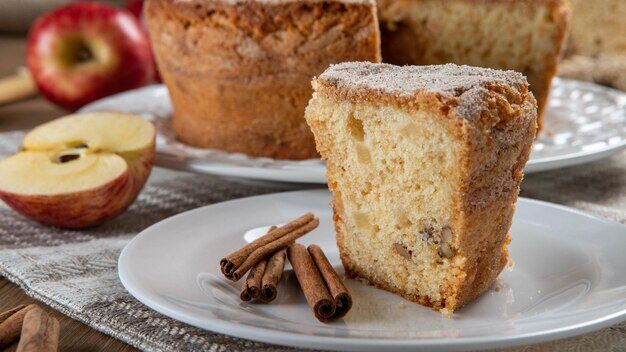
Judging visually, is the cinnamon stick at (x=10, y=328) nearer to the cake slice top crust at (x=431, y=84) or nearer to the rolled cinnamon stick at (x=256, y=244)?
the rolled cinnamon stick at (x=256, y=244)

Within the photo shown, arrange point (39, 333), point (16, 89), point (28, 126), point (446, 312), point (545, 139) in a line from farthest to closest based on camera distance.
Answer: point (16, 89) < point (28, 126) < point (545, 139) < point (446, 312) < point (39, 333)

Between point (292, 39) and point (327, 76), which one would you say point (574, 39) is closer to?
point (292, 39)

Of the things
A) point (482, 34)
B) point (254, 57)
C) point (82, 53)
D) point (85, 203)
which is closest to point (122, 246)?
point (85, 203)

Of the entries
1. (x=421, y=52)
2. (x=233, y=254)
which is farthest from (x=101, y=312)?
(x=421, y=52)

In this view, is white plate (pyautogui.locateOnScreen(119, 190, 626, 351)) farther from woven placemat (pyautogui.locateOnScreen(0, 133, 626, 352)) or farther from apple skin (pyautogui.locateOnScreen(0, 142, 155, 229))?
apple skin (pyautogui.locateOnScreen(0, 142, 155, 229))

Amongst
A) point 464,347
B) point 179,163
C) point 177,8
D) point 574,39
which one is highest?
point 177,8

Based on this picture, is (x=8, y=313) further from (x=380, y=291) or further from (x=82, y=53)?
(x=82, y=53)
